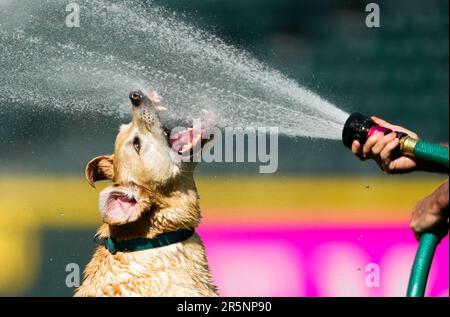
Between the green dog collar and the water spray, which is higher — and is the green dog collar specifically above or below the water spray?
below

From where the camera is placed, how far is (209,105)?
5078mm

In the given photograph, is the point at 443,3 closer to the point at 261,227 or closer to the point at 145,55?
the point at 261,227

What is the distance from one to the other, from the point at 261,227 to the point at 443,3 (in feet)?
9.46

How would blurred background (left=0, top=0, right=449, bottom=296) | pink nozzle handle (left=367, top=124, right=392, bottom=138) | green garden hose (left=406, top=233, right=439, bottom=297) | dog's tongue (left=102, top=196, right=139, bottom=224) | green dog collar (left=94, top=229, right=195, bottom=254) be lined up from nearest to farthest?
1. green garden hose (left=406, top=233, right=439, bottom=297)
2. pink nozzle handle (left=367, top=124, right=392, bottom=138)
3. dog's tongue (left=102, top=196, right=139, bottom=224)
4. green dog collar (left=94, top=229, right=195, bottom=254)
5. blurred background (left=0, top=0, right=449, bottom=296)

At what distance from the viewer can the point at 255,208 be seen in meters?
7.16

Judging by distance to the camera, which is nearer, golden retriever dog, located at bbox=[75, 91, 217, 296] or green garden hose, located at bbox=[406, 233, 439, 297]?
green garden hose, located at bbox=[406, 233, 439, 297]

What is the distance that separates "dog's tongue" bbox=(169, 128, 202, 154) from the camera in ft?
14.2

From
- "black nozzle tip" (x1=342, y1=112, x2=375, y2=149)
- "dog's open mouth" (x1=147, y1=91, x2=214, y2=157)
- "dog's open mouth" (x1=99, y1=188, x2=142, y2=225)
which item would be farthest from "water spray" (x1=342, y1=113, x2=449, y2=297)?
"dog's open mouth" (x1=99, y1=188, x2=142, y2=225)

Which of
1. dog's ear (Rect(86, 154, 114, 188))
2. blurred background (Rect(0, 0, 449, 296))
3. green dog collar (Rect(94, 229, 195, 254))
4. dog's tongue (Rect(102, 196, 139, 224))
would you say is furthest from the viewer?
blurred background (Rect(0, 0, 449, 296))

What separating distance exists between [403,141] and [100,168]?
5.97ft

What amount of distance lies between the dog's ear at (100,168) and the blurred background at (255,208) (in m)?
1.91

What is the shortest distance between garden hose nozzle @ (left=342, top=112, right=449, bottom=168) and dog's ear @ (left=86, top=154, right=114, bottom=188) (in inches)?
58.6

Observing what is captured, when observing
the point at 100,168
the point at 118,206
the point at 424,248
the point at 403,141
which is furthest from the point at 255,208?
the point at 424,248

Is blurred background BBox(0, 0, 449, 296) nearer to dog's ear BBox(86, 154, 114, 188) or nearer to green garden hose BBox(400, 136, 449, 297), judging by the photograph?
dog's ear BBox(86, 154, 114, 188)
